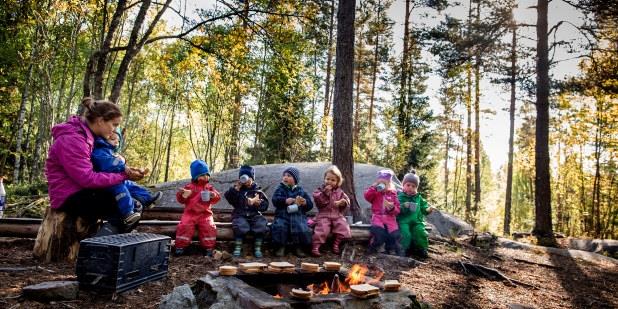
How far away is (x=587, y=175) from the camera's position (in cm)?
2142

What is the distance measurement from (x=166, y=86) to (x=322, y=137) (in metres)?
10.7

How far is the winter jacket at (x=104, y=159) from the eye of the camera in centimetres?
439

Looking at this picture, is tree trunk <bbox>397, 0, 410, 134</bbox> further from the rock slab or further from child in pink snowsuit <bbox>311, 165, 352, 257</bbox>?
the rock slab

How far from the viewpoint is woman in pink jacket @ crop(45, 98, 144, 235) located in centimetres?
412

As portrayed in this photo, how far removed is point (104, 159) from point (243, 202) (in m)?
2.10

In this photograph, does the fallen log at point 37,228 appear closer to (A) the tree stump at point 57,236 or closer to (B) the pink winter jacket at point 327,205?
(A) the tree stump at point 57,236

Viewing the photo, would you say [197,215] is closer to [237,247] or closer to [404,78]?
[237,247]

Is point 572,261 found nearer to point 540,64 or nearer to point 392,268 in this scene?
point 392,268

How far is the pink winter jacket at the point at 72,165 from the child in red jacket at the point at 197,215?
1185 mm

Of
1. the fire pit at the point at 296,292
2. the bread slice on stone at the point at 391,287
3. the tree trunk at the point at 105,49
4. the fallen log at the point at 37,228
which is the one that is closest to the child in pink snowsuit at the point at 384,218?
the fallen log at the point at 37,228

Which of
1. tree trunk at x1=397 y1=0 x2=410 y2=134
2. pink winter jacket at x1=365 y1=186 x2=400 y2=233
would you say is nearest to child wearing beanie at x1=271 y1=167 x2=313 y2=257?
pink winter jacket at x1=365 y1=186 x2=400 y2=233

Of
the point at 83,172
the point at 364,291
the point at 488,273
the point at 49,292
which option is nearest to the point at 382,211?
the point at 488,273

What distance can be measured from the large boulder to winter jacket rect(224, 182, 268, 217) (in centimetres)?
400

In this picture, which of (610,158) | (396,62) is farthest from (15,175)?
(610,158)
